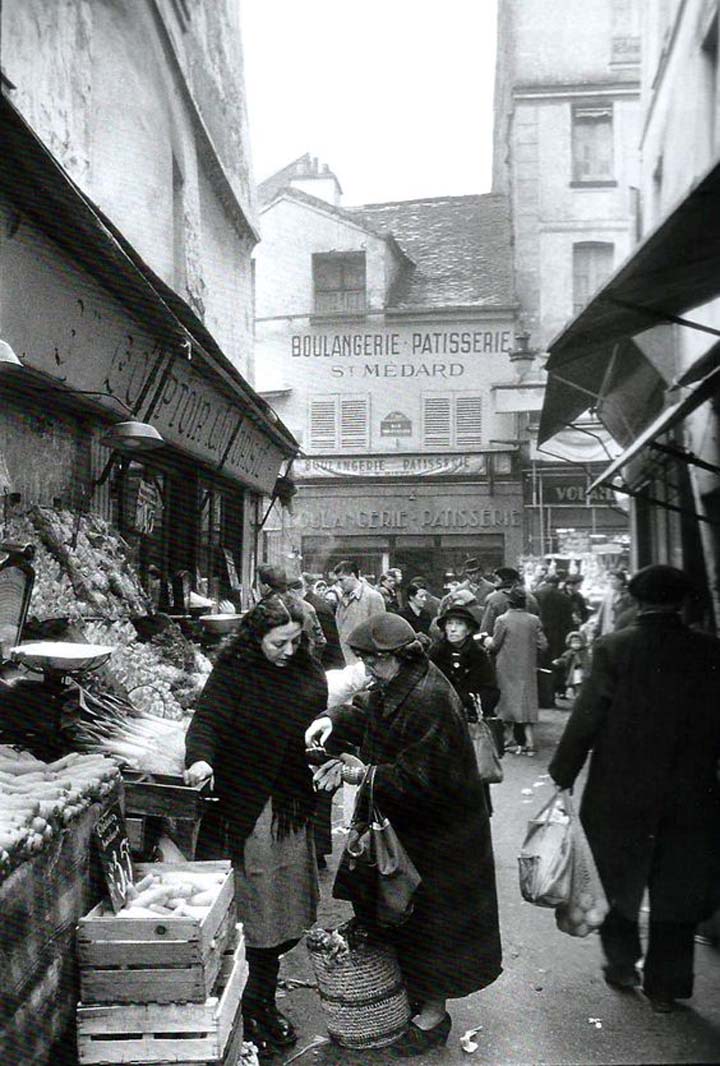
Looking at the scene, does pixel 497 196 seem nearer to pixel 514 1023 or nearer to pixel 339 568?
pixel 339 568

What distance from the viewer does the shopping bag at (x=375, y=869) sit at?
4074mm

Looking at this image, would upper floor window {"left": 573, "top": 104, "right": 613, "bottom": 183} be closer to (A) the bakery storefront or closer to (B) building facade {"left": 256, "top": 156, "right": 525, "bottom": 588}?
(B) building facade {"left": 256, "top": 156, "right": 525, "bottom": 588}

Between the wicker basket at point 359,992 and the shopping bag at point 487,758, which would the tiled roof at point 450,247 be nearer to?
the shopping bag at point 487,758

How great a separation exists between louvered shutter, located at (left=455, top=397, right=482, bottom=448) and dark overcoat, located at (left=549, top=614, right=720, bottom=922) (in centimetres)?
2282

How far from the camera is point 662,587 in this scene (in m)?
4.82

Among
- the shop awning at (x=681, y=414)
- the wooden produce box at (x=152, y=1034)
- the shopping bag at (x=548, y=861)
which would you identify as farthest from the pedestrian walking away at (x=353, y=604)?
the wooden produce box at (x=152, y=1034)

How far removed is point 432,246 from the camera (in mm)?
30406

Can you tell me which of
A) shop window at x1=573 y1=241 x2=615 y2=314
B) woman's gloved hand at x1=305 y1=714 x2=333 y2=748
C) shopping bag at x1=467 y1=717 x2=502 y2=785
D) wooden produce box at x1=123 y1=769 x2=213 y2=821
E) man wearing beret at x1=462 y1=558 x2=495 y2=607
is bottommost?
shopping bag at x1=467 y1=717 x2=502 y2=785

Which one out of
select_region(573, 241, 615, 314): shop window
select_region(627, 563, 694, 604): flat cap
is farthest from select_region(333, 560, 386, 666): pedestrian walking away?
select_region(573, 241, 615, 314): shop window

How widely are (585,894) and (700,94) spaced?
806 centimetres

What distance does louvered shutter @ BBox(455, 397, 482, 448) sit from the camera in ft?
90.1

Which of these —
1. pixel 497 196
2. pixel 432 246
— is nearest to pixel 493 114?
pixel 497 196

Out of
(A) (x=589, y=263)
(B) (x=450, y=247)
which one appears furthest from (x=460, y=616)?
(B) (x=450, y=247)

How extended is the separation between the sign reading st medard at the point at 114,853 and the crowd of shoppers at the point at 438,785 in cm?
43
